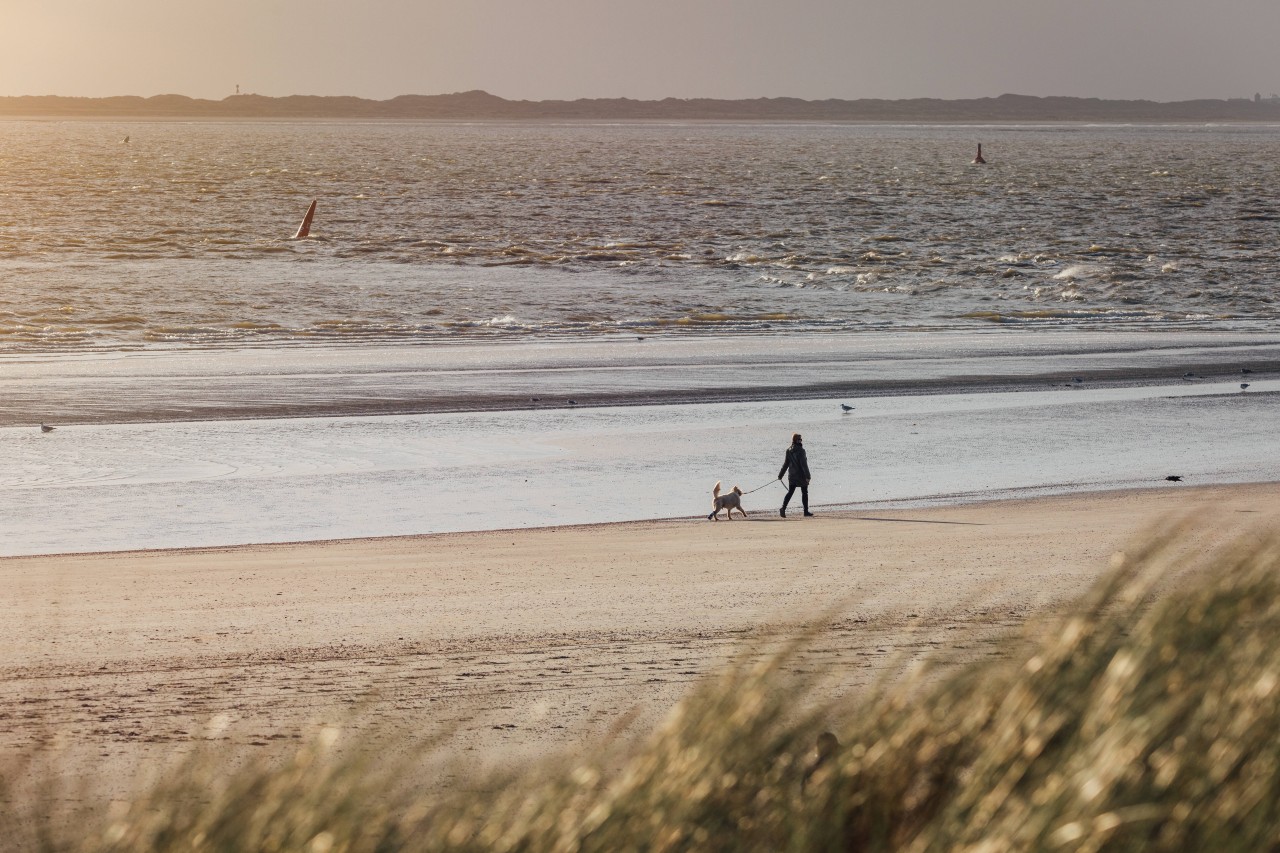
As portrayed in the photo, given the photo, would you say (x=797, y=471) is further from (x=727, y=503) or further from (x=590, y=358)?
(x=590, y=358)

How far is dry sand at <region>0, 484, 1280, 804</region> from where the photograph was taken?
27.8 ft

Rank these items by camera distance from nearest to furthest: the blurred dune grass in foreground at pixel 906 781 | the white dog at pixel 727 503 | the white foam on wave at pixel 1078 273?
the blurred dune grass in foreground at pixel 906 781 → the white dog at pixel 727 503 → the white foam on wave at pixel 1078 273

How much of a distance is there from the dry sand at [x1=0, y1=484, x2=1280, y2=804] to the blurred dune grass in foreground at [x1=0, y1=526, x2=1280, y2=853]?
2462 millimetres

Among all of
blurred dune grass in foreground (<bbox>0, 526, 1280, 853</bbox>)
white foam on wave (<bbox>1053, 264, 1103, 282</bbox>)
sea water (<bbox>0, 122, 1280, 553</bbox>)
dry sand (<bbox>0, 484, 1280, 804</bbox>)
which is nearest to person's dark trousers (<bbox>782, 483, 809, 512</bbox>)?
dry sand (<bbox>0, 484, 1280, 804</bbox>)

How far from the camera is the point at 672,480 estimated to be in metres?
18.1

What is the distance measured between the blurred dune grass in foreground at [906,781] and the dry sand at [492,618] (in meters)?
2.46

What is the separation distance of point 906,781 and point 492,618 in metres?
7.82

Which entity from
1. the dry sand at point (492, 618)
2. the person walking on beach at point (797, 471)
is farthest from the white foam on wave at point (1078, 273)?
the person walking on beach at point (797, 471)

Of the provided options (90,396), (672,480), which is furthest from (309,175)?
(672,480)

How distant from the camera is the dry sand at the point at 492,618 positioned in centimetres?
848

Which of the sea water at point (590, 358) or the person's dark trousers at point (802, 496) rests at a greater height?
the person's dark trousers at point (802, 496)

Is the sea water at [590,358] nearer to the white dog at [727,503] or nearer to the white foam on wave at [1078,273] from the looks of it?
the white foam on wave at [1078,273]

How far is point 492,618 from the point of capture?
11.1m

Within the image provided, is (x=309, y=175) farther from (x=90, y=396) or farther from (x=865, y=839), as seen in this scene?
(x=865, y=839)
